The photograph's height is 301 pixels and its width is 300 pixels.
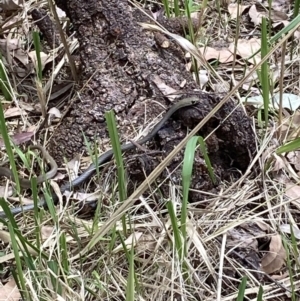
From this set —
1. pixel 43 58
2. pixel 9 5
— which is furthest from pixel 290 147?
pixel 9 5

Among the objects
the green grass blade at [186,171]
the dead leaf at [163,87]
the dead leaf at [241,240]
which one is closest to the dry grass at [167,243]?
the dead leaf at [241,240]

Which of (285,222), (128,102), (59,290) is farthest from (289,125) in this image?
(59,290)

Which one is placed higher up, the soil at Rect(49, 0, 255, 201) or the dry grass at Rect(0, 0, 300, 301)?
the soil at Rect(49, 0, 255, 201)

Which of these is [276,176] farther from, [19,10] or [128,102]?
[19,10]

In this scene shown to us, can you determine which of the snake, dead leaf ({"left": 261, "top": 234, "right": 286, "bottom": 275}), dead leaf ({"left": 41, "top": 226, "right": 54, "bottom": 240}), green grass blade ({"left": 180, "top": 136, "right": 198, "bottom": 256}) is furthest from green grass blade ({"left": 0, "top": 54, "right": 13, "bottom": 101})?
dead leaf ({"left": 261, "top": 234, "right": 286, "bottom": 275})

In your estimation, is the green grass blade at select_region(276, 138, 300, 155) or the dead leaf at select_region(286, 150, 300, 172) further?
the dead leaf at select_region(286, 150, 300, 172)

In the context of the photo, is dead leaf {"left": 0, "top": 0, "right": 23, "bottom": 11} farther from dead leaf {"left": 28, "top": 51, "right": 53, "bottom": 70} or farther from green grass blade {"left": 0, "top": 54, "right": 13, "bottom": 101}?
green grass blade {"left": 0, "top": 54, "right": 13, "bottom": 101}
